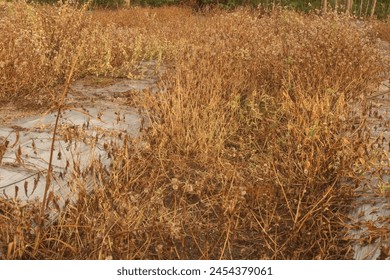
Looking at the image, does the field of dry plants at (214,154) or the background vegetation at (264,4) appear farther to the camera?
the background vegetation at (264,4)

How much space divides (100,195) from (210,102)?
1.54 metres

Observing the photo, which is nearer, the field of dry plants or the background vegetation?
the field of dry plants

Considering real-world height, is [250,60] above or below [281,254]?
above

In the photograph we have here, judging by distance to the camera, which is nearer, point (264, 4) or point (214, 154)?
point (214, 154)

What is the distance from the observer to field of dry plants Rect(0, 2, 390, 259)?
2.33 meters

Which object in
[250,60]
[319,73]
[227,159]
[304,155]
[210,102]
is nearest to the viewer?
[304,155]

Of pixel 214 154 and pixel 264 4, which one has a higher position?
pixel 264 4

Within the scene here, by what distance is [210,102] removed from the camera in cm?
379

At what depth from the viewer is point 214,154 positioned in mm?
3320

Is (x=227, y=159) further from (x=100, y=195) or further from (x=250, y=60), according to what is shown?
(x=250, y=60)

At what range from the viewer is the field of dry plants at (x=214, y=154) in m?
2.33
